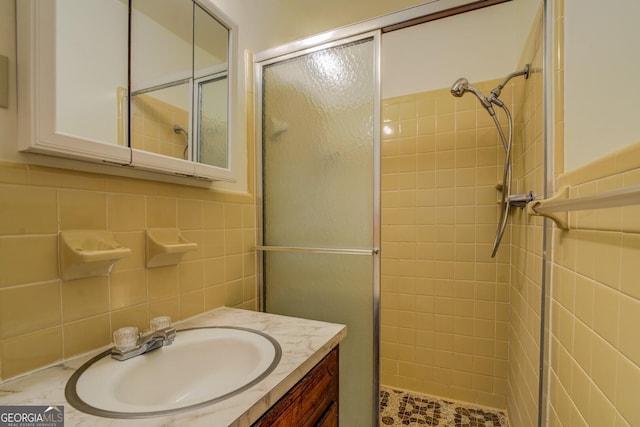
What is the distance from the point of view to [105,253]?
2.36 feet

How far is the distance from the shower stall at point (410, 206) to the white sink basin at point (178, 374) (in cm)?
49

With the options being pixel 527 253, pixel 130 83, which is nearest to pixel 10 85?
pixel 130 83

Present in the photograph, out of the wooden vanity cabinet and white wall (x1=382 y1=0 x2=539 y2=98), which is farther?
white wall (x1=382 y1=0 x2=539 y2=98)

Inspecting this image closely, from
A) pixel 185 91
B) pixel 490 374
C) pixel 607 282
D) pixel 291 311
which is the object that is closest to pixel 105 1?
pixel 185 91

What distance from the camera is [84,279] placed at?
0.75m

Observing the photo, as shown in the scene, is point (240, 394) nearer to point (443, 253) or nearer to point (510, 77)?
point (443, 253)

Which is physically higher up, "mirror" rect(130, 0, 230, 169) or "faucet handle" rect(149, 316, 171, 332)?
"mirror" rect(130, 0, 230, 169)

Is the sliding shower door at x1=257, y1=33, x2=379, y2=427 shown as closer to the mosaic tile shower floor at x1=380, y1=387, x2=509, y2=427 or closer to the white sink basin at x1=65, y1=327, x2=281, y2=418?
the white sink basin at x1=65, y1=327, x2=281, y2=418

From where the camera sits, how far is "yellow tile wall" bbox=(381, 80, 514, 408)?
5.62 feet

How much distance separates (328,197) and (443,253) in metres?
0.99

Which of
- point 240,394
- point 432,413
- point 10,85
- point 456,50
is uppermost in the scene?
point 456,50

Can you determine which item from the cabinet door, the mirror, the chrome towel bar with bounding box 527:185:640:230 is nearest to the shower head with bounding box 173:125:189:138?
the mirror

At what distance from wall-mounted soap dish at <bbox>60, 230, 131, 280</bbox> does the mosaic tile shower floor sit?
1.64m

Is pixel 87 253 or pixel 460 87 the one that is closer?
pixel 87 253
